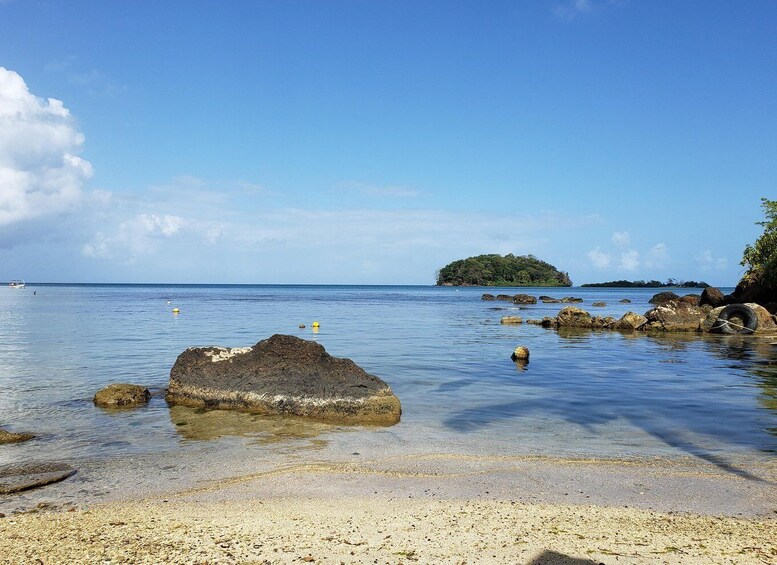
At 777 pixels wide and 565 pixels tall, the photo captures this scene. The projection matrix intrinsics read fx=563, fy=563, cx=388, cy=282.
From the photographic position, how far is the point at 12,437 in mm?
9969

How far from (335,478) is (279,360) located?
5.54 m

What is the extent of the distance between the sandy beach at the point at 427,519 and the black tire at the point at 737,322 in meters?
29.3

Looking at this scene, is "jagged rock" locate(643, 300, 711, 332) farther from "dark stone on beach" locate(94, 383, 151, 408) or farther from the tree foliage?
"dark stone on beach" locate(94, 383, 151, 408)

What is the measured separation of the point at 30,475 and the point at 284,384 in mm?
5250

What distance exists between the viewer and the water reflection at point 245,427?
33.8 feet

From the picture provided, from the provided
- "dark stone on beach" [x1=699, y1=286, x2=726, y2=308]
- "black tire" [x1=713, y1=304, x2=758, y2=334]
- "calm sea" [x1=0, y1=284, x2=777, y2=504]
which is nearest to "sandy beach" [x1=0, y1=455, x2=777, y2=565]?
"calm sea" [x1=0, y1=284, x2=777, y2=504]

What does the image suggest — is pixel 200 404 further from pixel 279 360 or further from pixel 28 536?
pixel 28 536

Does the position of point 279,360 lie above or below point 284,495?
above

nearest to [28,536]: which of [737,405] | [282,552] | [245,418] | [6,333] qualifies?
[282,552]

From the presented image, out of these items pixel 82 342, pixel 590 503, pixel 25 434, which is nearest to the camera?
pixel 590 503

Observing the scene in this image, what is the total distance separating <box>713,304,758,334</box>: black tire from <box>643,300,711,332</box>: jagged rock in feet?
5.54

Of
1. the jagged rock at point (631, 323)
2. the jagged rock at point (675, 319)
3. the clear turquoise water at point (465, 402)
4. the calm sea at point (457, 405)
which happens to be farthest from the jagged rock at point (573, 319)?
the calm sea at point (457, 405)

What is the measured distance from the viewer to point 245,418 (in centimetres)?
1171

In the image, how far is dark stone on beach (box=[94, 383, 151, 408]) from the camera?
507 inches
